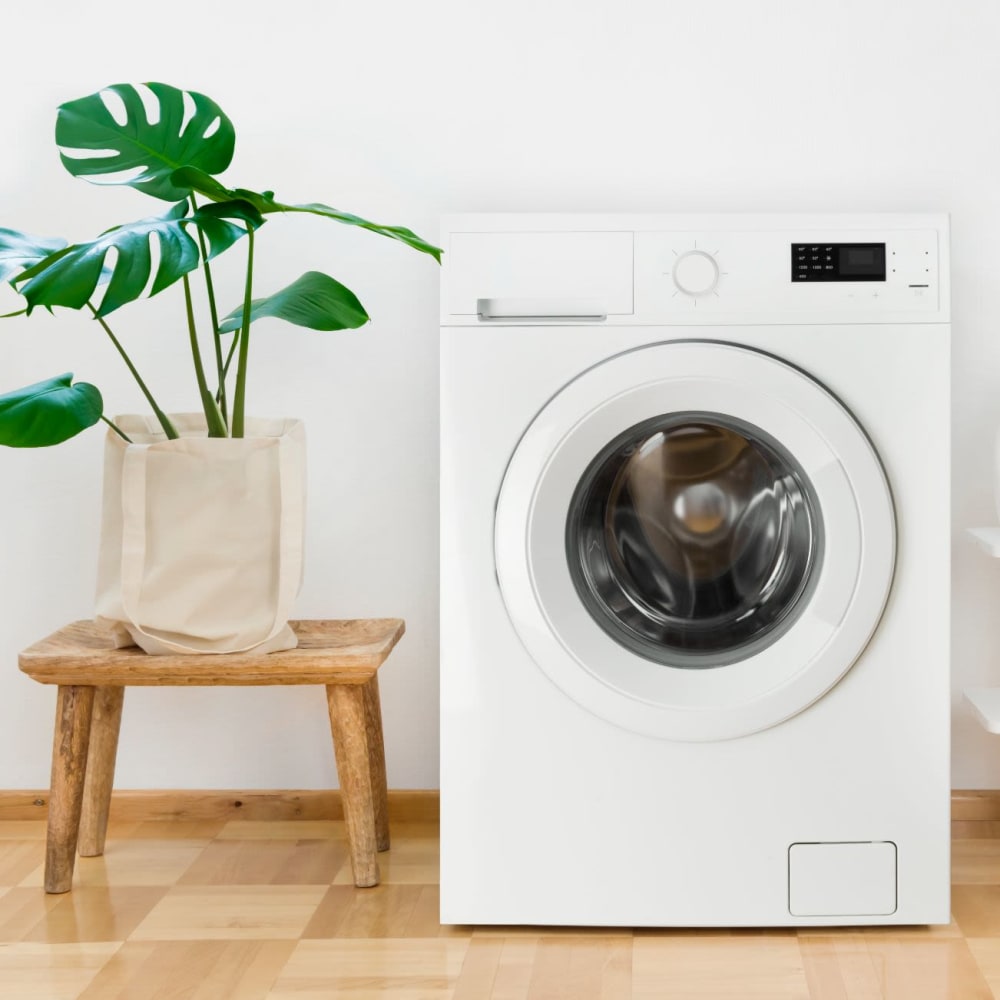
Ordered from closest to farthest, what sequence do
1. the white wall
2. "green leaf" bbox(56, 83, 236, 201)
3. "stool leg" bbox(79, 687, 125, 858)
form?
"green leaf" bbox(56, 83, 236, 201)
"stool leg" bbox(79, 687, 125, 858)
the white wall

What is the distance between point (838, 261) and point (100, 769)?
1.23 m

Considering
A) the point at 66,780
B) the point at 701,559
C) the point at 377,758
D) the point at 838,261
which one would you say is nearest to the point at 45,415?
the point at 66,780

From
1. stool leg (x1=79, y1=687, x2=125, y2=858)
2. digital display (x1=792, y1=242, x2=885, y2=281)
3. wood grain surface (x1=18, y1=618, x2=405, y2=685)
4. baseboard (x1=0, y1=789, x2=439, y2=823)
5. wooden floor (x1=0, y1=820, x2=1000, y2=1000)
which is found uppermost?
digital display (x1=792, y1=242, x2=885, y2=281)

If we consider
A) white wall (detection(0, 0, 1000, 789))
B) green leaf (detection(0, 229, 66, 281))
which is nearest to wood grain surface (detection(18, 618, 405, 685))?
white wall (detection(0, 0, 1000, 789))

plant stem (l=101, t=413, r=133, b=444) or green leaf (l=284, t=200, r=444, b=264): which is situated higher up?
green leaf (l=284, t=200, r=444, b=264)

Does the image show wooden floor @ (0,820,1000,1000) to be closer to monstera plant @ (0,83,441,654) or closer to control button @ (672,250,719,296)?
monstera plant @ (0,83,441,654)

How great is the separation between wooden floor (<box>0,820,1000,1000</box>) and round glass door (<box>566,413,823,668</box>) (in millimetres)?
354

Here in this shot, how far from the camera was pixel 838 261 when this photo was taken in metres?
1.34

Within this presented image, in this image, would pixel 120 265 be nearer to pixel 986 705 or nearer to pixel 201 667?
pixel 201 667

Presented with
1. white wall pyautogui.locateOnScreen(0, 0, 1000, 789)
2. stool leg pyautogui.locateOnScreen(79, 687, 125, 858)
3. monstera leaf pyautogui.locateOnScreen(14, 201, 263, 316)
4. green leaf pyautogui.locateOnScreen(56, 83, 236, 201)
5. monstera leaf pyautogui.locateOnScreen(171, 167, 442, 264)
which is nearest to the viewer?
monstera leaf pyautogui.locateOnScreen(14, 201, 263, 316)

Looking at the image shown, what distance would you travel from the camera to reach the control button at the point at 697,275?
1.33m

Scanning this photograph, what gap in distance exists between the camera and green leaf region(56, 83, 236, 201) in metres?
1.38

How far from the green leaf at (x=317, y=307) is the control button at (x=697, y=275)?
413 millimetres

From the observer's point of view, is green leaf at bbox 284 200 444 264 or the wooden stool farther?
the wooden stool
